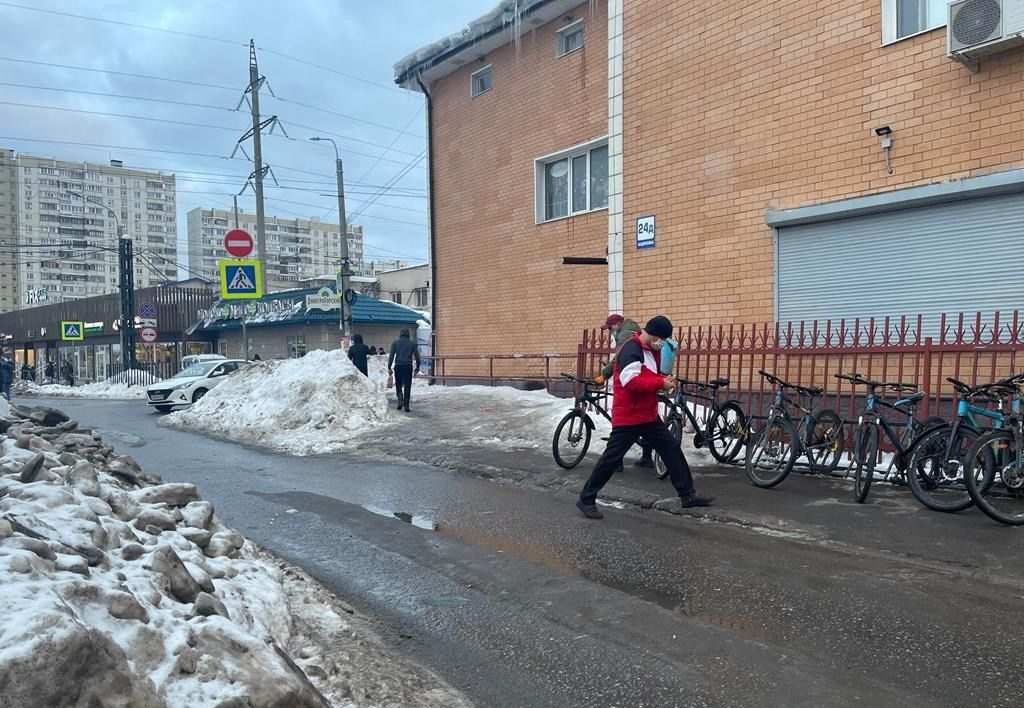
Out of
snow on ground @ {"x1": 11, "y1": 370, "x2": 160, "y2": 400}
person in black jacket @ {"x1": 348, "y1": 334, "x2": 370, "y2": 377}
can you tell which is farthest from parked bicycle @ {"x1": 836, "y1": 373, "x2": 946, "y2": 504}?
snow on ground @ {"x1": 11, "y1": 370, "x2": 160, "y2": 400}

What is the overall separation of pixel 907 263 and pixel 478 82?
1202 centimetres

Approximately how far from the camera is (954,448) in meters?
6.92

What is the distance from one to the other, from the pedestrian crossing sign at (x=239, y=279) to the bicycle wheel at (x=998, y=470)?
15786mm

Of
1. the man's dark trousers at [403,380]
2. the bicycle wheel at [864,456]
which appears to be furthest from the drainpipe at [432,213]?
the bicycle wheel at [864,456]

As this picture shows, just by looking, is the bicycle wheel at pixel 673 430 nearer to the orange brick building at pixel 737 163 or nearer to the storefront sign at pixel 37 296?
the orange brick building at pixel 737 163

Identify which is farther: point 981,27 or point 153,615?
point 981,27

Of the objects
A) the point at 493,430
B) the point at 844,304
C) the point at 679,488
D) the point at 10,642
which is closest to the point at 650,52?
the point at 844,304

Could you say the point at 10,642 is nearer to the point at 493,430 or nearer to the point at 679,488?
the point at 679,488

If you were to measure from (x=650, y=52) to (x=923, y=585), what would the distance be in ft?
34.8

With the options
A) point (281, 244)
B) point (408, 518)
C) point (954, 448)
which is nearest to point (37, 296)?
point (281, 244)

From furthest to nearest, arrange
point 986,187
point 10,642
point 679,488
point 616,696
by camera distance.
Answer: point 986,187 → point 679,488 → point 616,696 → point 10,642

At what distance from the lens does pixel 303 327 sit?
33781 millimetres

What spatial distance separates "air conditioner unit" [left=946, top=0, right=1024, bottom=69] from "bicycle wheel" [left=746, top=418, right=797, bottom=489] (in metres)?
4.93

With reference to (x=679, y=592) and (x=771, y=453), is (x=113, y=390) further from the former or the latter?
(x=679, y=592)
